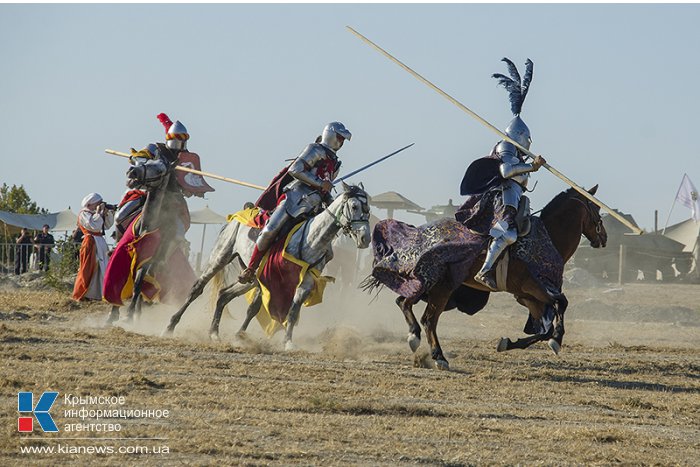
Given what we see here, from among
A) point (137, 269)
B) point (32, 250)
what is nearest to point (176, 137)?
point (137, 269)

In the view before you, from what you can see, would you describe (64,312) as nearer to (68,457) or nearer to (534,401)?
(534,401)

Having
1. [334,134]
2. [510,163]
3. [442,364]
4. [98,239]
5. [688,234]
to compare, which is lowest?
[442,364]

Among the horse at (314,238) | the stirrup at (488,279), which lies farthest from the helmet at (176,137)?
the stirrup at (488,279)

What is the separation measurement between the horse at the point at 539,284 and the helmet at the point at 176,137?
4.61 meters

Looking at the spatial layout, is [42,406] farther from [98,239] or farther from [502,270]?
[98,239]

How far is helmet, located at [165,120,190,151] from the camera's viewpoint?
55.9ft

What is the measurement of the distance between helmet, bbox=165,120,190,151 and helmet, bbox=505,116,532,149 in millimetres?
5357

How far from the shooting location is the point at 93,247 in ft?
62.7

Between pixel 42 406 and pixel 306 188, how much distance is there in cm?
671

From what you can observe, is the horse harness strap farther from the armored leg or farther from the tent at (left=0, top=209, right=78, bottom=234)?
the tent at (left=0, top=209, right=78, bottom=234)

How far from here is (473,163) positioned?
44.0 ft

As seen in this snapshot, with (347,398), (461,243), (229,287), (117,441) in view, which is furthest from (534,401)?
(229,287)

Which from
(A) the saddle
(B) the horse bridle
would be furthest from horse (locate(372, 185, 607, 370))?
(B) the horse bridle

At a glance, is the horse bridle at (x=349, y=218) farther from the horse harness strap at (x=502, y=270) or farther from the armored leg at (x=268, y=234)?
the horse harness strap at (x=502, y=270)
